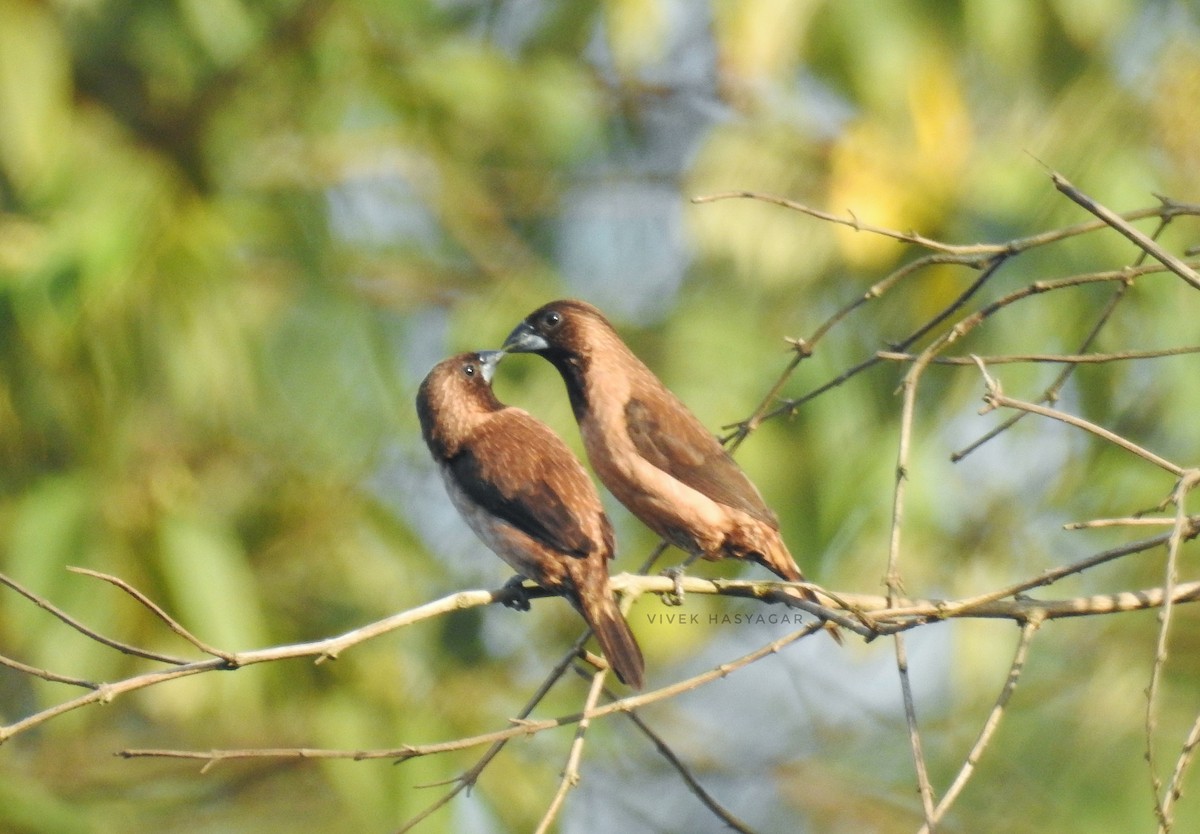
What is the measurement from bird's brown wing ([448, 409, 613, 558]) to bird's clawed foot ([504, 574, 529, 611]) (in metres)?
0.15

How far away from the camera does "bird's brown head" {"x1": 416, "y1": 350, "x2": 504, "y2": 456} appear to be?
509cm

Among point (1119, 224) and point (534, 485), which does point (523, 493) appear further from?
point (1119, 224)

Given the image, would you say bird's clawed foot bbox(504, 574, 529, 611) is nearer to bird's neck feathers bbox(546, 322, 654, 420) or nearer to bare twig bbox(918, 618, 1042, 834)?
bird's neck feathers bbox(546, 322, 654, 420)

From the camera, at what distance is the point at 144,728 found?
9688 millimetres

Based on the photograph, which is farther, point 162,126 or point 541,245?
point 541,245

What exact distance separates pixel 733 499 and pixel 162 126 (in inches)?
200

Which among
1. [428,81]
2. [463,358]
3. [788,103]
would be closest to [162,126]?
[428,81]

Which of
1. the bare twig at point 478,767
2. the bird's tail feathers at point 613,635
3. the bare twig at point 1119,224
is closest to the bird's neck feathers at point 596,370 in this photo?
the bird's tail feathers at point 613,635

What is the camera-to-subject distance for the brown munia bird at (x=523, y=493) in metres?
4.28

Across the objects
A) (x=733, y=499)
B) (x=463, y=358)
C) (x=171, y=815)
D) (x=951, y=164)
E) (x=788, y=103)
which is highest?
(x=788, y=103)

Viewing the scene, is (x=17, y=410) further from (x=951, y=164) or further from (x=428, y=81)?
(x=951, y=164)

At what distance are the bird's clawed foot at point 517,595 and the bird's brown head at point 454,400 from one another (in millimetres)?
578

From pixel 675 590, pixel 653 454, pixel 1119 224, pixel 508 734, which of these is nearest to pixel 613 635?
pixel 675 590

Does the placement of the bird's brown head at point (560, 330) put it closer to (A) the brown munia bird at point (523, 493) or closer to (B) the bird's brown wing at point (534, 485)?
(A) the brown munia bird at point (523, 493)
